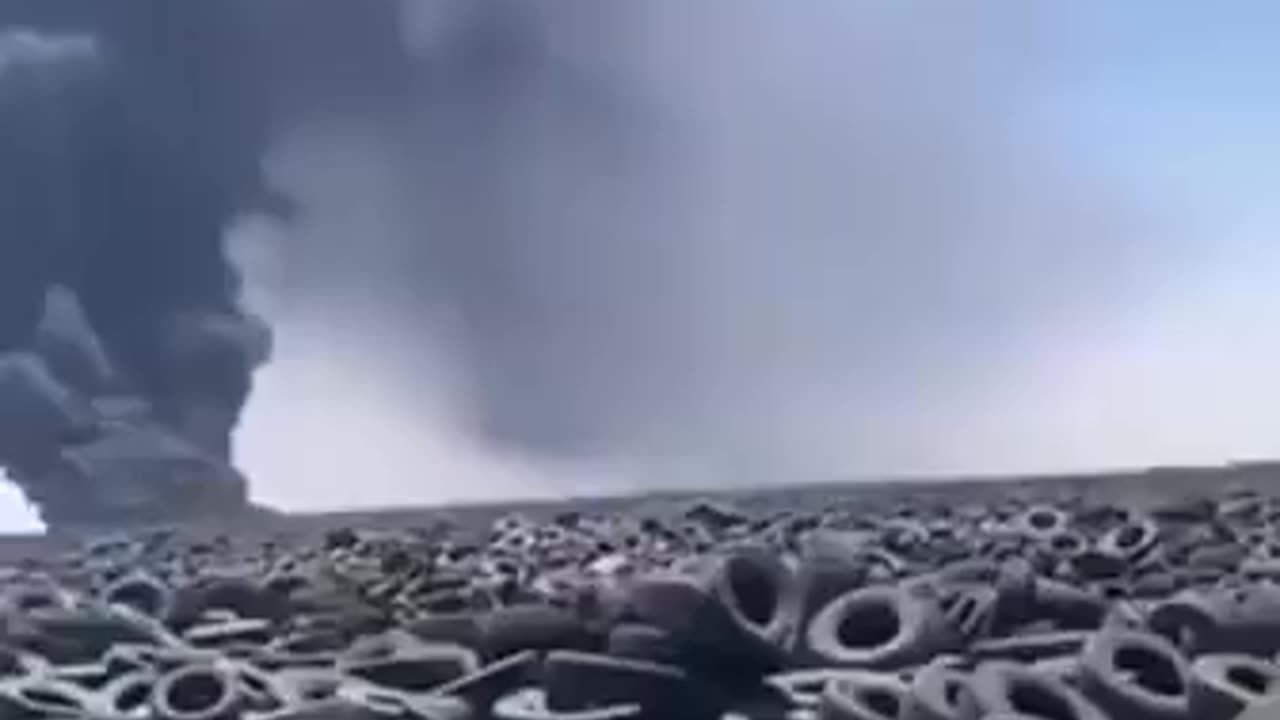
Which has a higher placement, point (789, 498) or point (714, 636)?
point (789, 498)

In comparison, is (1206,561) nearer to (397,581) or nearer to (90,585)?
(397,581)

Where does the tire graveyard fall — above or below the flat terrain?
below

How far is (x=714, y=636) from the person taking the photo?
6289 millimetres

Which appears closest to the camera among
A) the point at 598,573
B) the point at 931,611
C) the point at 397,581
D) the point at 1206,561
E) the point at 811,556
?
the point at 931,611

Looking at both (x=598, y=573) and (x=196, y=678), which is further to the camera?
(x=598, y=573)

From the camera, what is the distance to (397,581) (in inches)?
373

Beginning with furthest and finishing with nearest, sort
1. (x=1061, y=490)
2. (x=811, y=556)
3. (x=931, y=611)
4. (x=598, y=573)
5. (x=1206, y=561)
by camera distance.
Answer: (x=1061, y=490)
(x=598, y=573)
(x=1206, y=561)
(x=811, y=556)
(x=931, y=611)

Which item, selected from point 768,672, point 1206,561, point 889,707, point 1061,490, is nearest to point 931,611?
point 768,672

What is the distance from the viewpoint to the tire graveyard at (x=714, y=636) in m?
5.60

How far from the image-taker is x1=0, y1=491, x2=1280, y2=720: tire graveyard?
221 inches

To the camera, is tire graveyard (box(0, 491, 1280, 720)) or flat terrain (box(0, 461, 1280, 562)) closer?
tire graveyard (box(0, 491, 1280, 720))

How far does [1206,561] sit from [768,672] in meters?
2.80

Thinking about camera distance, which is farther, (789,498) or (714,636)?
(789,498)

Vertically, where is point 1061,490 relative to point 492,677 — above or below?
above
